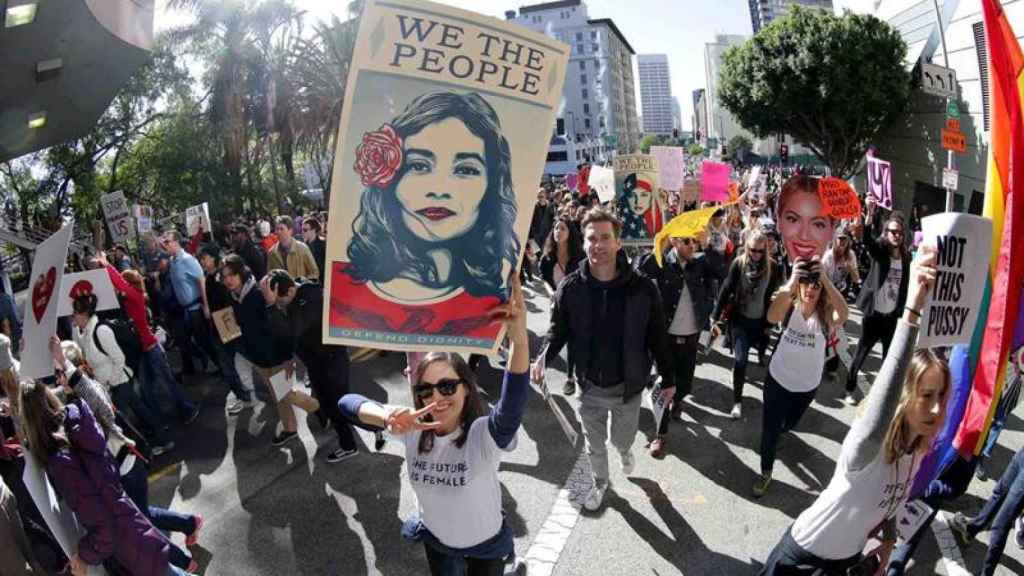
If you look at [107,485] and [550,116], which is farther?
[107,485]

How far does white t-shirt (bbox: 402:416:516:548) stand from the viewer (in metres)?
2.63

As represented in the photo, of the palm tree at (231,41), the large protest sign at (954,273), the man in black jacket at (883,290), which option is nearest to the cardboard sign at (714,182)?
the man in black jacket at (883,290)

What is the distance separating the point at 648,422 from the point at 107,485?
14.2 ft

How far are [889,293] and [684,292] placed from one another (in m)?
2.11

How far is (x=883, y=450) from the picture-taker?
256 cm

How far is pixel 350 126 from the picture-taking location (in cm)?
211

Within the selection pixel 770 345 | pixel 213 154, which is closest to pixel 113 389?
pixel 770 345

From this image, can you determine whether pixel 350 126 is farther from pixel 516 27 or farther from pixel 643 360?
pixel 643 360

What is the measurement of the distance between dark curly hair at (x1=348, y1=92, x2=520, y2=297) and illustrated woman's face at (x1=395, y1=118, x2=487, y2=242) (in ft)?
0.06

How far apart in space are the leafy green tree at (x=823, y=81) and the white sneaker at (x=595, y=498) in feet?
79.4

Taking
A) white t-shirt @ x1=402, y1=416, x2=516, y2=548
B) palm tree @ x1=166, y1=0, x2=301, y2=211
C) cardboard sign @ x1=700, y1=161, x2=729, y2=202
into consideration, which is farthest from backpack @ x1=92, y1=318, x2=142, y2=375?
palm tree @ x1=166, y1=0, x2=301, y2=211

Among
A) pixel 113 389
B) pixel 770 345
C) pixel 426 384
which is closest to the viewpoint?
pixel 426 384

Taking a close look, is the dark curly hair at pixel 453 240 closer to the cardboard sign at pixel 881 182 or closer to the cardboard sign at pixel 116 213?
the cardboard sign at pixel 881 182

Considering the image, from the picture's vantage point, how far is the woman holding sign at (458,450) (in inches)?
100
